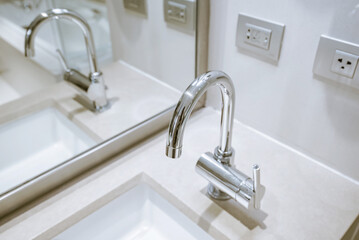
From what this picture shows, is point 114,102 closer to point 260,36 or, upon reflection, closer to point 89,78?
point 89,78

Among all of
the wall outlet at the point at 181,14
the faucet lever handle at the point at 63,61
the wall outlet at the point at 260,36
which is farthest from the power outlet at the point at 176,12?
the faucet lever handle at the point at 63,61

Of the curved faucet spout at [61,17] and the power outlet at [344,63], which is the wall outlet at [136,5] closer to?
the curved faucet spout at [61,17]

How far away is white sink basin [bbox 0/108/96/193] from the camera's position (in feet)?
2.60

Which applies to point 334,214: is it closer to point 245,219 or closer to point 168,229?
point 245,219

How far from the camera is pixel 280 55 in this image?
2.71ft

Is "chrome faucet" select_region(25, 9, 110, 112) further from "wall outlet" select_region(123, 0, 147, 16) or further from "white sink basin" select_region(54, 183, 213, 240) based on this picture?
"white sink basin" select_region(54, 183, 213, 240)

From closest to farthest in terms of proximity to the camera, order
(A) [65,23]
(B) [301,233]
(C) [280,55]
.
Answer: (B) [301,233] < (C) [280,55] < (A) [65,23]

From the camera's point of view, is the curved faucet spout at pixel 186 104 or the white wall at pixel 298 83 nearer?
the curved faucet spout at pixel 186 104

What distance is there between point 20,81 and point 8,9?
182 mm

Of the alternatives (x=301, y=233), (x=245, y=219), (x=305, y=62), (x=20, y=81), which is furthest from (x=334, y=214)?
(x=20, y=81)

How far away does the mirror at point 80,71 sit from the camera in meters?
0.84

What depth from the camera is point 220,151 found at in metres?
0.75

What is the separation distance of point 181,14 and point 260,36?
0.85 ft

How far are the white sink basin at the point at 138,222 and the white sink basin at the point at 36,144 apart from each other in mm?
168
